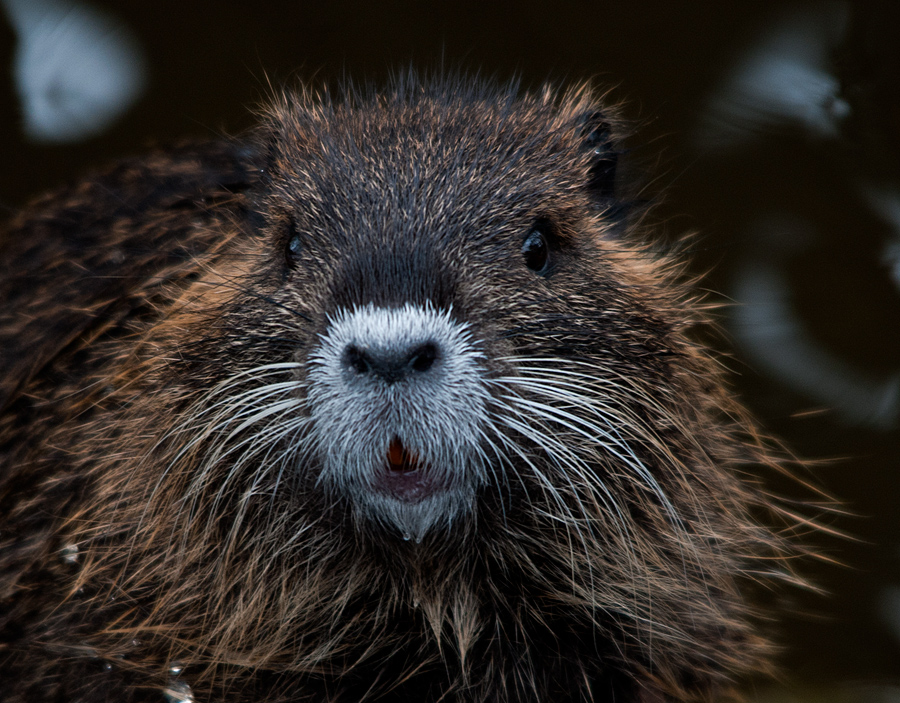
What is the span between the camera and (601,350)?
252 cm

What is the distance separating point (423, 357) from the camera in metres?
2.08

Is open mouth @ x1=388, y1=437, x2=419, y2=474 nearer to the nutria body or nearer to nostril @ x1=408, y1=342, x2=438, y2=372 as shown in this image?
the nutria body

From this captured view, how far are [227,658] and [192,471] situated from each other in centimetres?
50

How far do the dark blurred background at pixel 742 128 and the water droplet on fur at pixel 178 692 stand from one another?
2274mm

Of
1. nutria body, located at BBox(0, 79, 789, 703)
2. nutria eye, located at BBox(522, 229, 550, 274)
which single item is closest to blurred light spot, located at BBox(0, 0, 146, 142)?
nutria body, located at BBox(0, 79, 789, 703)

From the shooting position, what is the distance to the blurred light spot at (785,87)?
464 centimetres

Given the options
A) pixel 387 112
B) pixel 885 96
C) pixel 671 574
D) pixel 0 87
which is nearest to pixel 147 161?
pixel 387 112

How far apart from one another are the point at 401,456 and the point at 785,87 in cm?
321

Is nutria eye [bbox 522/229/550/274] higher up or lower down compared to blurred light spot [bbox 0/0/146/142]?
lower down

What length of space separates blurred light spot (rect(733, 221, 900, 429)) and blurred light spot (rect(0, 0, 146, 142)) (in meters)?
3.09

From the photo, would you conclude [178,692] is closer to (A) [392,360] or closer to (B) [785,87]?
(A) [392,360]

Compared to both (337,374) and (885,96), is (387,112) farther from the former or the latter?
(885,96)

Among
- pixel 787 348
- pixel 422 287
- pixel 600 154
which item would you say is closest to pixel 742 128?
pixel 787 348

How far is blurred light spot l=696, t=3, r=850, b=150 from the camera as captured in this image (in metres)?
4.64
